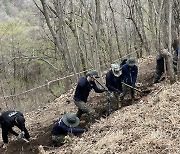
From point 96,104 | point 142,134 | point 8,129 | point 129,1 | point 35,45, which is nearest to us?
point 142,134

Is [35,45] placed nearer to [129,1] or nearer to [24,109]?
[24,109]

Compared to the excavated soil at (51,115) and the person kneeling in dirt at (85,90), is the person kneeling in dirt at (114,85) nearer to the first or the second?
the excavated soil at (51,115)

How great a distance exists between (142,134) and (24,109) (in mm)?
17503

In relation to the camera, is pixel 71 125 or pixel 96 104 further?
pixel 96 104

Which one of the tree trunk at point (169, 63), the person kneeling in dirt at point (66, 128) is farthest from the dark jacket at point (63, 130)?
the tree trunk at point (169, 63)

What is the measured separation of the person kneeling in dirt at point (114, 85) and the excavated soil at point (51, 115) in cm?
36

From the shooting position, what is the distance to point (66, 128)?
8352 mm

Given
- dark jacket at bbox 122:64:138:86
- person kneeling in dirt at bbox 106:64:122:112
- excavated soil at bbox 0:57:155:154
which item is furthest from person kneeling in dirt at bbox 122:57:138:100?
excavated soil at bbox 0:57:155:154

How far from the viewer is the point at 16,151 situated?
915cm

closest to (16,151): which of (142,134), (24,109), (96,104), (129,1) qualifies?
(96,104)

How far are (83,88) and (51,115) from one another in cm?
300

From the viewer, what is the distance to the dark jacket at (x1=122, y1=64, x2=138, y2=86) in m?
9.80

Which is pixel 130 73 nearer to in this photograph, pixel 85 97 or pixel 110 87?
pixel 110 87

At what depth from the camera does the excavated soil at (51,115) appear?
9234 mm
